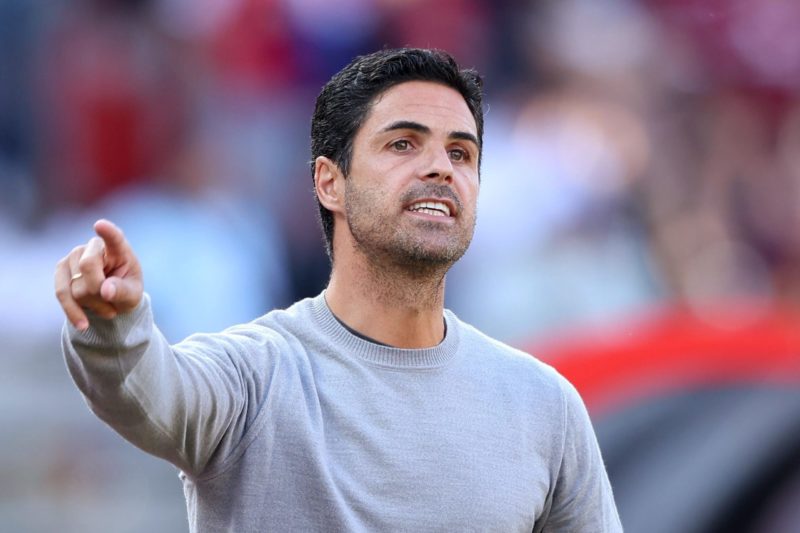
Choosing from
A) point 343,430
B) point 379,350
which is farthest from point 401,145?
point 343,430

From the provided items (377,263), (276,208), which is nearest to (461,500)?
(377,263)

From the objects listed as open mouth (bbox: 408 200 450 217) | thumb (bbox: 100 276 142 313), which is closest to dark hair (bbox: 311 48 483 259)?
open mouth (bbox: 408 200 450 217)

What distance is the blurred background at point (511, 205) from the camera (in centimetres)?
600

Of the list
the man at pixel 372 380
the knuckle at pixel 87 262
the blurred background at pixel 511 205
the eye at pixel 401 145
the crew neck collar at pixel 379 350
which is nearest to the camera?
the knuckle at pixel 87 262

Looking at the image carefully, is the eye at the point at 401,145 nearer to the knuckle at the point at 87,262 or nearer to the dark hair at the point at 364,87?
the dark hair at the point at 364,87

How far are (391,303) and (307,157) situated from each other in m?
4.59

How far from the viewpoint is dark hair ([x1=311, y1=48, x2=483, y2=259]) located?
3.31 metres

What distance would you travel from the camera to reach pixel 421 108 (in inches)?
129

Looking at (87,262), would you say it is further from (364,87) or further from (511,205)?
(511,205)

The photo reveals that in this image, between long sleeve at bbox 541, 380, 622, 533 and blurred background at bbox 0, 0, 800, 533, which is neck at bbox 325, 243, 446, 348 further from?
blurred background at bbox 0, 0, 800, 533

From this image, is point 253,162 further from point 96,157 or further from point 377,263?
point 377,263

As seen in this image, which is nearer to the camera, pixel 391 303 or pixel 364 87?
pixel 391 303

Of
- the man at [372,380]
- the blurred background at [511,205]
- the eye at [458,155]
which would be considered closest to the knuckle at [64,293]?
the man at [372,380]

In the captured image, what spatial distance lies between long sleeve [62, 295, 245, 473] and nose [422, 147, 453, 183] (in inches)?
25.0
